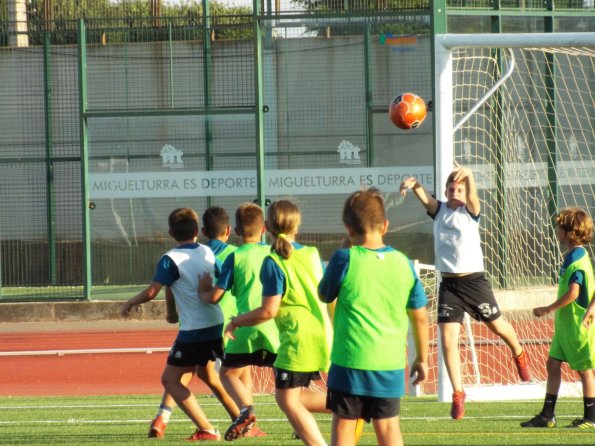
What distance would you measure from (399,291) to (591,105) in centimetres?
1297

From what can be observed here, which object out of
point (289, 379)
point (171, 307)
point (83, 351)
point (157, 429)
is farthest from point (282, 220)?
point (83, 351)

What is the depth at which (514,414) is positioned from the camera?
8.59 metres

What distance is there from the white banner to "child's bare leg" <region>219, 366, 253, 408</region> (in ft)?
33.9

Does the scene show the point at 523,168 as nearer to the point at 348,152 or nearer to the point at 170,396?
the point at 348,152

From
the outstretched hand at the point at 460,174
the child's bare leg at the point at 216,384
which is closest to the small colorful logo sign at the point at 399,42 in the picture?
the outstretched hand at the point at 460,174

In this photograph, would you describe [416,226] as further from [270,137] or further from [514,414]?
[514,414]

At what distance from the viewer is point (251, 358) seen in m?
7.08

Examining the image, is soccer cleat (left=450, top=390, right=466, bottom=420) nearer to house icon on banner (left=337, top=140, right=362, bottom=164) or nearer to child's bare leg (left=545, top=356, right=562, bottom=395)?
child's bare leg (left=545, top=356, right=562, bottom=395)

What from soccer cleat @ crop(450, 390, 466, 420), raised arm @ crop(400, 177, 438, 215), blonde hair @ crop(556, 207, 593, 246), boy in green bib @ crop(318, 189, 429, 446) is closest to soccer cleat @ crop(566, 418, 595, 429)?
soccer cleat @ crop(450, 390, 466, 420)

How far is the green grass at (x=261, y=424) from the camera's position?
279 inches

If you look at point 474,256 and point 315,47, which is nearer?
point 474,256

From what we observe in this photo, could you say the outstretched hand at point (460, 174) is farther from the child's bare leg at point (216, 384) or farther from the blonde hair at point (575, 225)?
the child's bare leg at point (216, 384)

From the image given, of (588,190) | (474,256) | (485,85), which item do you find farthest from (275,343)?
(588,190)

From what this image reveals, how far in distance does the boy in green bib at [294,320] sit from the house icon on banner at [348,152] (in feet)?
39.2
